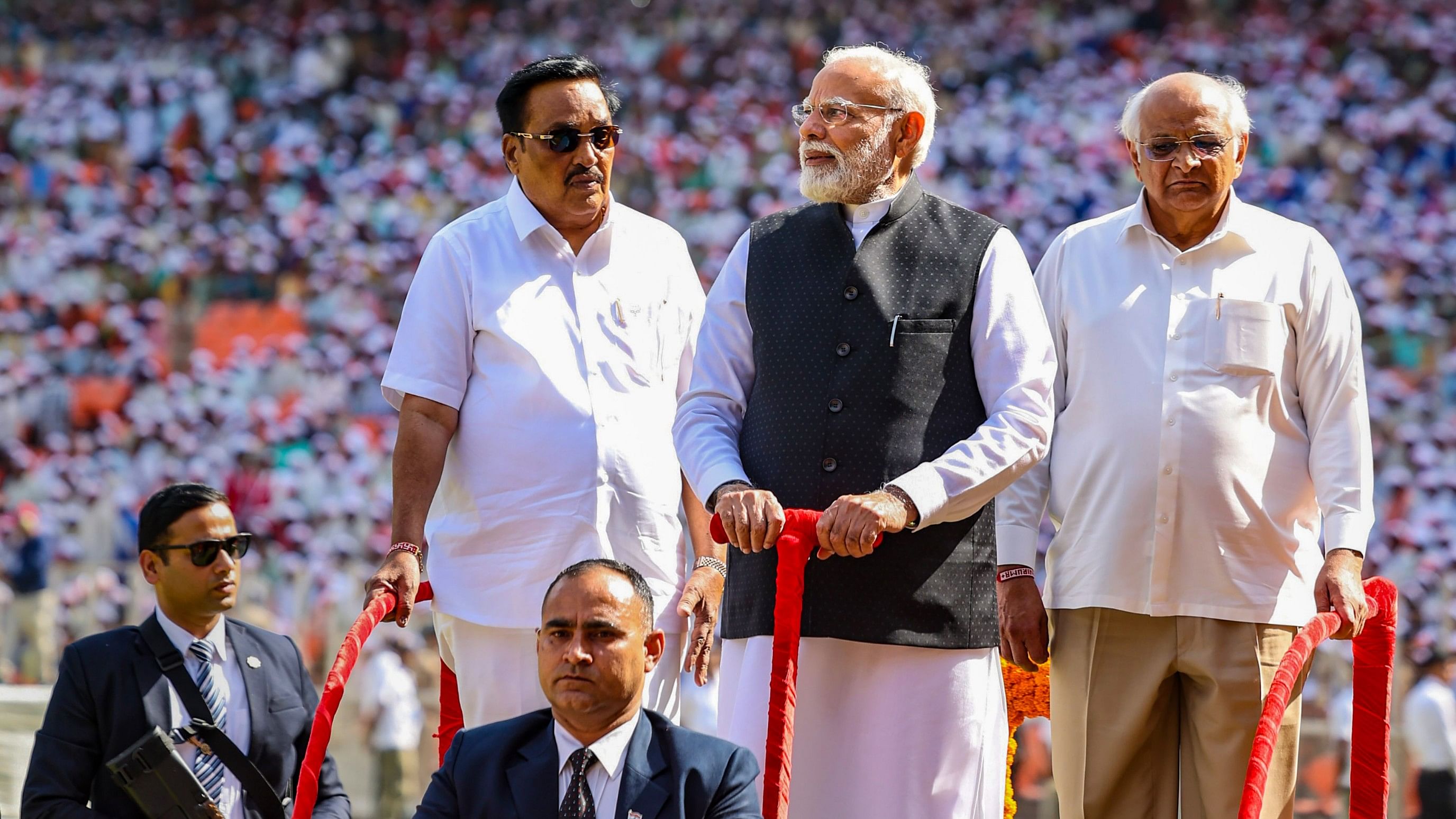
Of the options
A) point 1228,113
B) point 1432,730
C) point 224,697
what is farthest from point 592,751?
point 1432,730

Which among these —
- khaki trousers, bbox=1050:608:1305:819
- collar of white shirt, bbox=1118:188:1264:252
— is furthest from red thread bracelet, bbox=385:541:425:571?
collar of white shirt, bbox=1118:188:1264:252

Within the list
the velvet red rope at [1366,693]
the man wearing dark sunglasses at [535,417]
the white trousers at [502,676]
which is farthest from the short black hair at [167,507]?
the velvet red rope at [1366,693]

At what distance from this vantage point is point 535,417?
3906mm

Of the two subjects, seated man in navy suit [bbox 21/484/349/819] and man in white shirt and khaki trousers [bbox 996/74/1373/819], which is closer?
man in white shirt and khaki trousers [bbox 996/74/1373/819]

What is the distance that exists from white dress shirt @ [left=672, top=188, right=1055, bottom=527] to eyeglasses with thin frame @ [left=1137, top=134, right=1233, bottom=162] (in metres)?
0.46

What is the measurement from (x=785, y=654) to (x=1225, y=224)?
1546 mm

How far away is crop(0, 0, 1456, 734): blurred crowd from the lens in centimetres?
1533

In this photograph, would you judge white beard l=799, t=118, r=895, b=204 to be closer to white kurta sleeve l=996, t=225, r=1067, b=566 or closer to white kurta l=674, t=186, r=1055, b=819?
white kurta l=674, t=186, r=1055, b=819

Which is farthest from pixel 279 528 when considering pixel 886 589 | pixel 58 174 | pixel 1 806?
pixel 886 589

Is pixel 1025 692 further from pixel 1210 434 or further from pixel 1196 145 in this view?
→ pixel 1196 145

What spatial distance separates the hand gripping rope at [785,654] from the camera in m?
3.18

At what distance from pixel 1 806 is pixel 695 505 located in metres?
2.87

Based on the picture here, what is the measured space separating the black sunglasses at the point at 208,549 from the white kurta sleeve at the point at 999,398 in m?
1.86

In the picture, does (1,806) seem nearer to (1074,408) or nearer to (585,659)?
(585,659)
